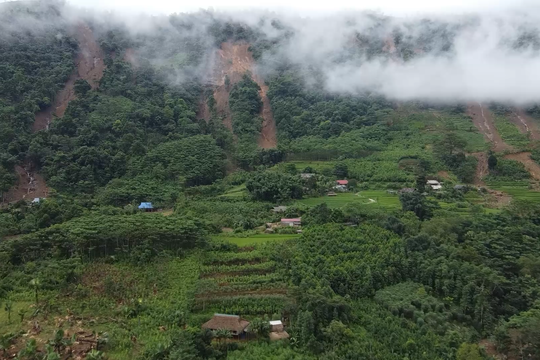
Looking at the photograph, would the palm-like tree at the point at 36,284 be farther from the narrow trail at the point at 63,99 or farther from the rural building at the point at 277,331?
the narrow trail at the point at 63,99

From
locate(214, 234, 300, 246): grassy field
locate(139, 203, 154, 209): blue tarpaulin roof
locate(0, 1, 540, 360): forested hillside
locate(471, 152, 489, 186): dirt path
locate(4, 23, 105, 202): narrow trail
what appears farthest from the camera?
locate(471, 152, 489, 186): dirt path

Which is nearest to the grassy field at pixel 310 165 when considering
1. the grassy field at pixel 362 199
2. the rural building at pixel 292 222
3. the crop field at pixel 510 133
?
the grassy field at pixel 362 199

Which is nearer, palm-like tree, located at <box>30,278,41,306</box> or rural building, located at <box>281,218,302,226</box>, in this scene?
palm-like tree, located at <box>30,278,41,306</box>

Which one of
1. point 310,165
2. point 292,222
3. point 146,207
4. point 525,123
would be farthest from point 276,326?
point 525,123

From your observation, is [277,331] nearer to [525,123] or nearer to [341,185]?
[341,185]

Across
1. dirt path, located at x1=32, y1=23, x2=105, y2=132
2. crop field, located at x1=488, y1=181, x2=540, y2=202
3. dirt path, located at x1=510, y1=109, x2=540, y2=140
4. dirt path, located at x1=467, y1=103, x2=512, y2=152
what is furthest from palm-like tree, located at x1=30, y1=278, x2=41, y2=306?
dirt path, located at x1=510, y1=109, x2=540, y2=140

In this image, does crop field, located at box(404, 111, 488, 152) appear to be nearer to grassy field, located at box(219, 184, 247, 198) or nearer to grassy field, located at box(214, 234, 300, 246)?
grassy field, located at box(219, 184, 247, 198)

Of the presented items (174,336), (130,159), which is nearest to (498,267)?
(174,336)

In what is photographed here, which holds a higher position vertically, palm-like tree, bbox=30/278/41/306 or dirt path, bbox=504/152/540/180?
dirt path, bbox=504/152/540/180
